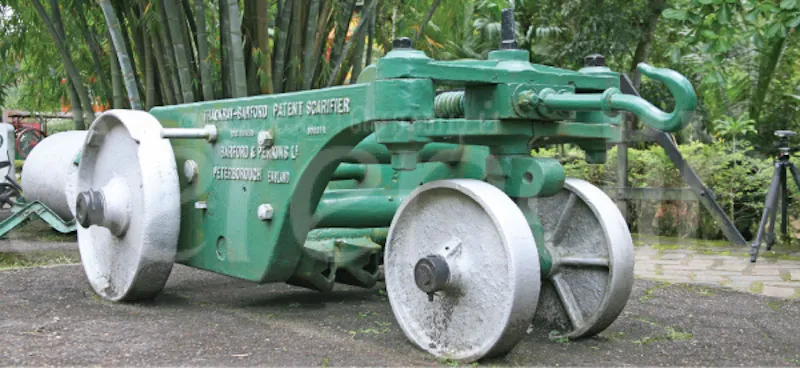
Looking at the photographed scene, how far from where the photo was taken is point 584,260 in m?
3.47

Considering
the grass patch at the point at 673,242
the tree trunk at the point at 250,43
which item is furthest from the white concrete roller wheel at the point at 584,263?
the grass patch at the point at 673,242

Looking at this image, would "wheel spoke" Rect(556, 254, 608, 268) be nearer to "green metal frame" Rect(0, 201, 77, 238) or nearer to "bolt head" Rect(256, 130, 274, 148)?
"bolt head" Rect(256, 130, 274, 148)

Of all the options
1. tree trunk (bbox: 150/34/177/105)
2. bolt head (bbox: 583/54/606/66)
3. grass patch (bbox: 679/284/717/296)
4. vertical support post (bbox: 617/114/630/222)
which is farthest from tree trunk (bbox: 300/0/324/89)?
vertical support post (bbox: 617/114/630/222)

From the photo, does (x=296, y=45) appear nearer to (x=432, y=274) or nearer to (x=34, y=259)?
(x=34, y=259)

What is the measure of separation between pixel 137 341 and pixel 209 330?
1.02ft

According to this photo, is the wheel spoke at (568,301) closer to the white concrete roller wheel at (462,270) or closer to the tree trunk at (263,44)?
the white concrete roller wheel at (462,270)

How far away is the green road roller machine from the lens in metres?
2.99

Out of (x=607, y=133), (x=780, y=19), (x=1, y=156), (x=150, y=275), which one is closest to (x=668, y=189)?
(x=780, y=19)

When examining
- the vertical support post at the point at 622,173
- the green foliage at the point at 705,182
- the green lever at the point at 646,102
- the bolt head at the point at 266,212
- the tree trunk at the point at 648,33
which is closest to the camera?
the green lever at the point at 646,102

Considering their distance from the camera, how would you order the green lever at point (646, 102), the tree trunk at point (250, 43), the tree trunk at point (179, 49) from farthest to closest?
the tree trunk at point (250, 43) < the tree trunk at point (179, 49) < the green lever at point (646, 102)

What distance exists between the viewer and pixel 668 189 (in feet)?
24.0

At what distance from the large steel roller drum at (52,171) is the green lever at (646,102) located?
5.24m

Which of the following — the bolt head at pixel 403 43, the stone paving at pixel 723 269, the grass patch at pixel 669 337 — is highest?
the bolt head at pixel 403 43

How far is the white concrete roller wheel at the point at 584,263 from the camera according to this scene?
333 centimetres
